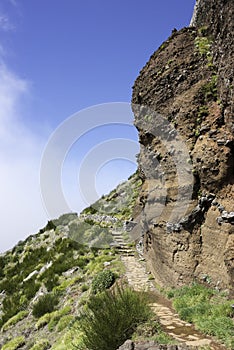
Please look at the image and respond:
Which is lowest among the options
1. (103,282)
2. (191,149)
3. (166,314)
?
(166,314)

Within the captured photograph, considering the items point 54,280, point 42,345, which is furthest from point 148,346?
point 54,280

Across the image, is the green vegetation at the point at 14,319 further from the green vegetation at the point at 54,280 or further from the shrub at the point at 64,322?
the shrub at the point at 64,322

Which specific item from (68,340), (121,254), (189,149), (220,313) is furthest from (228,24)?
(121,254)

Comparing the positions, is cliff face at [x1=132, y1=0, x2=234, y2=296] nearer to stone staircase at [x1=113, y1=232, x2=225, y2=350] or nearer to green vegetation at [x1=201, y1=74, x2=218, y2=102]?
green vegetation at [x1=201, y1=74, x2=218, y2=102]

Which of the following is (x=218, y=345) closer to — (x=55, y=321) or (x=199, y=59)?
(x=55, y=321)

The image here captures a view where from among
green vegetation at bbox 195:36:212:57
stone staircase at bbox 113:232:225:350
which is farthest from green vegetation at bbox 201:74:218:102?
stone staircase at bbox 113:232:225:350

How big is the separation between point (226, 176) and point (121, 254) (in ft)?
37.0

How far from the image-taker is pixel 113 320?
6160 millimetres

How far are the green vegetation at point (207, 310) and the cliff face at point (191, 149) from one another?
0.44m

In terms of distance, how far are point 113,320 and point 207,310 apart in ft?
8.20

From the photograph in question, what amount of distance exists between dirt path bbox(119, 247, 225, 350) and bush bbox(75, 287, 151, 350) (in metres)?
0.67

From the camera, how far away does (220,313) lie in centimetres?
670

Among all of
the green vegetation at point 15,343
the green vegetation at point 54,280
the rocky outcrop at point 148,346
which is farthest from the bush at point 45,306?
the rocky outcrop at point 148,346

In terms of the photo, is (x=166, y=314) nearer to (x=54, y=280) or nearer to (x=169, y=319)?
(x=169, y=319)
